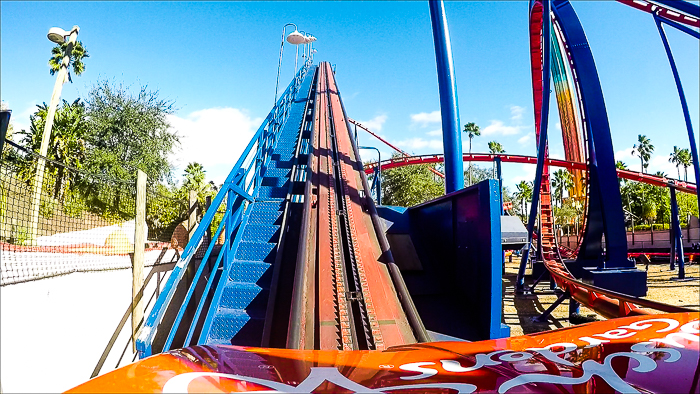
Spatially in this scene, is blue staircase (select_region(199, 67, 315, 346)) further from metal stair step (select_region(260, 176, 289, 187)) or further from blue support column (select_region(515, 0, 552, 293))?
blue support column (select_region(515, 0, 552, 293))

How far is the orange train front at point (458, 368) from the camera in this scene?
4.30ft

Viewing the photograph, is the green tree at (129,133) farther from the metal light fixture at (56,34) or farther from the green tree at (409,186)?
the green tree at (409,186)

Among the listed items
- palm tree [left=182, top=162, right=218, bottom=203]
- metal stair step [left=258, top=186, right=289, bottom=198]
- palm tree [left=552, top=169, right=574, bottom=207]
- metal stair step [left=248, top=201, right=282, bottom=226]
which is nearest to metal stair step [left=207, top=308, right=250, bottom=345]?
metal stair step [left=248, top=201, right=282, bottom=226]

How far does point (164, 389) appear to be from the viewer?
119 centimetres

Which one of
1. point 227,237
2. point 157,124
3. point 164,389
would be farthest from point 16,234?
point 157,124

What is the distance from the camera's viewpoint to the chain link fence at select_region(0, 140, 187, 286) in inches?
125

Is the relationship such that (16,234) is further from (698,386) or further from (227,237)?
(698,386)

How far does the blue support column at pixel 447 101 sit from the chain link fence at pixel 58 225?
370 cm

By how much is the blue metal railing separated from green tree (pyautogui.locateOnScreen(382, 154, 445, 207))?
27.0 meters

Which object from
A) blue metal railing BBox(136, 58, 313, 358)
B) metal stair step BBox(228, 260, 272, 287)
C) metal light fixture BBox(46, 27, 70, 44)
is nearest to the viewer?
blue metal railing BBox(136, 58, 313, 358)

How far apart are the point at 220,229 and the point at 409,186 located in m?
32.0

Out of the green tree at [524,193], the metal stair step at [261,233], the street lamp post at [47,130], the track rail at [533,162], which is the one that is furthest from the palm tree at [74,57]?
the green tree at [524,193]

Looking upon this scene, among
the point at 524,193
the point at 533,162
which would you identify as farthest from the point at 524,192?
the point at 533,162

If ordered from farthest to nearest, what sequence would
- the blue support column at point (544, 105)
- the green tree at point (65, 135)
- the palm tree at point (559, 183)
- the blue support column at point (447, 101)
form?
the palm tree at point (559, 183) < the green tree at point (65, 135) < the blue support column at point (544, 105) < the blue support column at point (447, 101)
